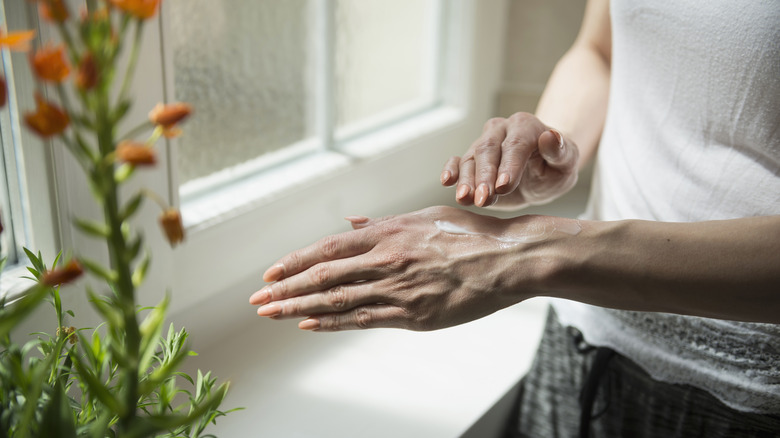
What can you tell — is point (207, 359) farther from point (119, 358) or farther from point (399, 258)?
point (119, 358)

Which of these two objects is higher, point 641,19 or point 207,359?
point 641,19

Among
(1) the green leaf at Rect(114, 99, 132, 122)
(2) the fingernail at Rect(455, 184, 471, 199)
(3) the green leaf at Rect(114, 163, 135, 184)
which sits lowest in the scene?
(2) the fingernail at Rect(455, 184, 471, 199)

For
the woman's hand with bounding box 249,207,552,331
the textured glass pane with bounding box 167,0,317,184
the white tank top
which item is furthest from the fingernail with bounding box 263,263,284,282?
the white tank top

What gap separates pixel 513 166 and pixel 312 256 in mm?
219

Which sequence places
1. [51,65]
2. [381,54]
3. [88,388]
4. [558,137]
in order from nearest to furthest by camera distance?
[51,65]
[88,388]
[558,137]
[381,54]

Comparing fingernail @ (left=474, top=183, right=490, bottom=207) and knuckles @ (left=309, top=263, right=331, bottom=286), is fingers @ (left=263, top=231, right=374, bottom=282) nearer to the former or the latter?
knuckles @ (left=309, top=263, right=331, bottom=286)

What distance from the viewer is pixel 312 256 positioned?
2.20 ft

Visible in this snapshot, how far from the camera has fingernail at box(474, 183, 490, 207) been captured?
662mm

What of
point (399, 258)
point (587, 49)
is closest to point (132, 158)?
point (399, 258)

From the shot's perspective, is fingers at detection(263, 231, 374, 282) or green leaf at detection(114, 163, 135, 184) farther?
fingers at detection(263, 231, 374, 282)

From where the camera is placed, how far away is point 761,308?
0.65 m

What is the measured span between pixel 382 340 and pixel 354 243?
1.24 feet

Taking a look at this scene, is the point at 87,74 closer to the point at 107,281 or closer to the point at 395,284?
the point at 107,281

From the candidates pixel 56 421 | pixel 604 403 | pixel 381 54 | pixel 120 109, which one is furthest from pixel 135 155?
pixel 381 54
